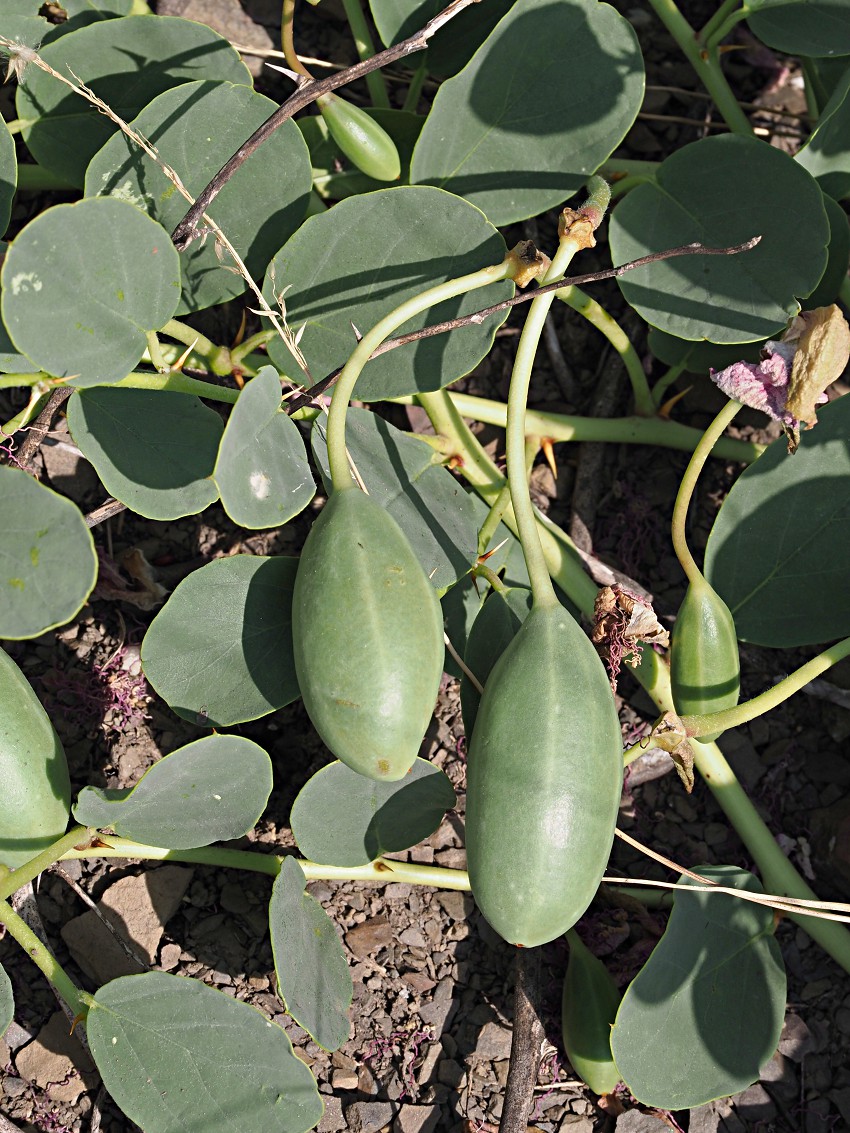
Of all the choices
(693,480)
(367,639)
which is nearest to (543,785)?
(367,639)

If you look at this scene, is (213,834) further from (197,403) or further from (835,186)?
(835,186)

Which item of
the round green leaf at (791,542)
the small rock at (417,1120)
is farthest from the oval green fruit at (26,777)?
the round green leaf at (791,542)

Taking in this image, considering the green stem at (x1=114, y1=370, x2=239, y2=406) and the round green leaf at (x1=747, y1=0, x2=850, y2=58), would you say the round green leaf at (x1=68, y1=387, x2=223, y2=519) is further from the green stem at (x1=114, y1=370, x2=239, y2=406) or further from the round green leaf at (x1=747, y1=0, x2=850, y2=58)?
the round green leaf at (x1=747, y1=0, x2=850, y2=58)

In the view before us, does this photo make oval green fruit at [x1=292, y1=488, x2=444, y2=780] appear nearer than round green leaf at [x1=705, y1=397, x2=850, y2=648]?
Yes

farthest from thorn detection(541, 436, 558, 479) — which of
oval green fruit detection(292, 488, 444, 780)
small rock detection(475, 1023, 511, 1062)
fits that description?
small rock detection(475, 1023, 511, 1062)

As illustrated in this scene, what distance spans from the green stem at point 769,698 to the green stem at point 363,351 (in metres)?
0.52

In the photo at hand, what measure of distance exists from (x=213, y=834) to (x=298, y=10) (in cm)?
126

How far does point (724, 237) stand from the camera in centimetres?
127

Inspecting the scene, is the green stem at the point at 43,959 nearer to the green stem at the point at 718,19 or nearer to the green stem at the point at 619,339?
the green stem at the point at 619,339

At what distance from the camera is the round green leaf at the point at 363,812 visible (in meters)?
1.21

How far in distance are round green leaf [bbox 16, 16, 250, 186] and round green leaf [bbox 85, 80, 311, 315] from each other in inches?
4.3

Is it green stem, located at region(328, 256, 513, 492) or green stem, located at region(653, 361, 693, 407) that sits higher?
green stem, located at region(328, 256, 513, 492)

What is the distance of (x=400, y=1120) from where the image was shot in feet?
4.40

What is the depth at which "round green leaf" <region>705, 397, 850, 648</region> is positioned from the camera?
4.16 feet
